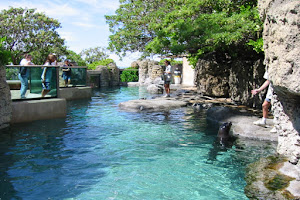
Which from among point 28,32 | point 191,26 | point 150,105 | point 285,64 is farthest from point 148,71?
point 285,64

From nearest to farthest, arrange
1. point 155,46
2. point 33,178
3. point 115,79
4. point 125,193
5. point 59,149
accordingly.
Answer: point 125,193
point 33,178
point 59,149
point 155,46
point 115,79

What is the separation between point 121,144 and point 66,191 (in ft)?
8.72

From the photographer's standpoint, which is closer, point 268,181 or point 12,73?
point 268,181

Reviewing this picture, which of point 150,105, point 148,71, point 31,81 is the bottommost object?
point 150,105

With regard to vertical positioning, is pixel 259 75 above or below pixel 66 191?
above

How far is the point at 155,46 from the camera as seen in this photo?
41.3 ft

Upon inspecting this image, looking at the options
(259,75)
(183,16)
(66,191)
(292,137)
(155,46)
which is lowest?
(66,191)

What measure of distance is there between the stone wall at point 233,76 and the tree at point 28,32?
22.7 m

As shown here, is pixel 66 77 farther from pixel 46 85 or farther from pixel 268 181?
pixel 268 181

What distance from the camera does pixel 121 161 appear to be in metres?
6.00

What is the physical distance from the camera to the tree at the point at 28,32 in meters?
31.0

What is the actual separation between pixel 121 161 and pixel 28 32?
99.4 feet

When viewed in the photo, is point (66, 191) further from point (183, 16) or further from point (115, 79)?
point (115, 79)

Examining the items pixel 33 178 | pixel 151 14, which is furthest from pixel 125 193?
pixel 151 14
